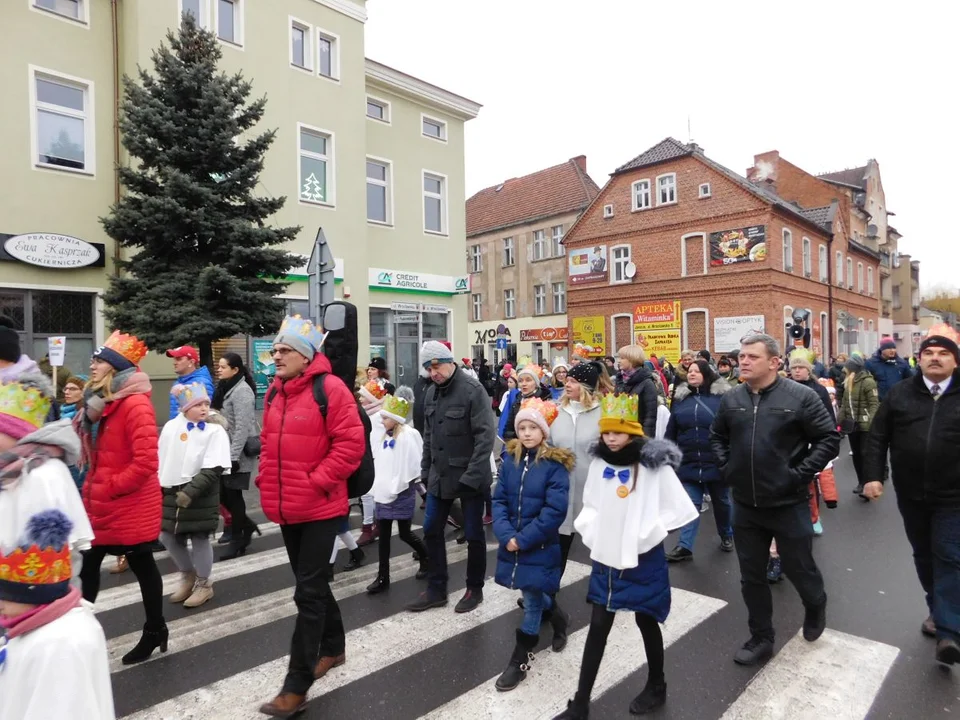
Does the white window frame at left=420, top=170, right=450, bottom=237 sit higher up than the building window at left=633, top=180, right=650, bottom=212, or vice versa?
the building window at left=633, top=180, right=650, bottom=212

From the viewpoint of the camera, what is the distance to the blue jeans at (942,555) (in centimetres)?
376

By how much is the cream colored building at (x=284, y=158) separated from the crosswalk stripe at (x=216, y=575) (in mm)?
8394

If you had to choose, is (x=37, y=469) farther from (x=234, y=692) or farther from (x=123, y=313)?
(x=123, y=313)

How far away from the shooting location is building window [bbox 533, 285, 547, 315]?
39.2 metres

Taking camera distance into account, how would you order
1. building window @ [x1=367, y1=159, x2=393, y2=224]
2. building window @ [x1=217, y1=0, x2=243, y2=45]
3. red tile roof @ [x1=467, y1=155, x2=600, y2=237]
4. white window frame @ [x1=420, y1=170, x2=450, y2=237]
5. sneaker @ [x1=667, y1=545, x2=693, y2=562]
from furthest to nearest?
1. red tile roof @ [x1=467, y1=155, x2=600, y2=237]
2. white window frame @ [x1=420, y1=170, x2=450, y2=237]
3. building window @ [x1=367, y1=159, x2=393, y2=224]
4. building window @ [x1=217, y1=0, x2=243, y2=45]
5. sneaker @ [x1=667, y1=545, x2=693, y2=562]

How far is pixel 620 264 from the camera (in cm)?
3328

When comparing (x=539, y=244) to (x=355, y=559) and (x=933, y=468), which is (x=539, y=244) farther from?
(x=933, y=468)

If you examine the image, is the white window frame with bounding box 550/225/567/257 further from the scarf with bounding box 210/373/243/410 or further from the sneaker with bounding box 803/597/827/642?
the sneaker with bounding box 803/597/827/642

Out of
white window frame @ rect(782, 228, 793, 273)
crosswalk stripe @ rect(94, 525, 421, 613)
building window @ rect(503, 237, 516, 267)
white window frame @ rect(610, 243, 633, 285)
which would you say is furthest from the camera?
building window @ rect(503, 237, 516, 267)

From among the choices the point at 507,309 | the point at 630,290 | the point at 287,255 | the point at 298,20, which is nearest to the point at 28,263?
the point at 287,255

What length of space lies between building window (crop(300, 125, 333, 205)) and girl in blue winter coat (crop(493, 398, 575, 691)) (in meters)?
13.4

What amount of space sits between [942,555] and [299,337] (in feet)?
13.7

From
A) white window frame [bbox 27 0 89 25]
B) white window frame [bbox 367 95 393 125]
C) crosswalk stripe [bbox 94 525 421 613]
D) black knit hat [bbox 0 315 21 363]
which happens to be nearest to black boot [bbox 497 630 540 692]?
crosswalk stripe [bbox 94 525 421 613]

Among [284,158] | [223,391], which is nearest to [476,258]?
[284,158]
